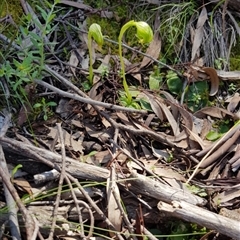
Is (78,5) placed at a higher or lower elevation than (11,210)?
higher

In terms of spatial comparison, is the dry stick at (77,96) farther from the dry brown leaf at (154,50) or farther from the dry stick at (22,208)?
the dry stick at (22,208)

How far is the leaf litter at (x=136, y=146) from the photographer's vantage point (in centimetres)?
203

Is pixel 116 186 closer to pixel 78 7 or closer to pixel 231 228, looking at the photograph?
pixel 231 228

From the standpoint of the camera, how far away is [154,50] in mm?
2660

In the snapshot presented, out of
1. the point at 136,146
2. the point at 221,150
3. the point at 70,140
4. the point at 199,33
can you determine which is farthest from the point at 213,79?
the point at 70,140

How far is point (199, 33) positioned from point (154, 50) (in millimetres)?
258

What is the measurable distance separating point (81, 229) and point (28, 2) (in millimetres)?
1302

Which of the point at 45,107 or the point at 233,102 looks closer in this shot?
the point at 45,107

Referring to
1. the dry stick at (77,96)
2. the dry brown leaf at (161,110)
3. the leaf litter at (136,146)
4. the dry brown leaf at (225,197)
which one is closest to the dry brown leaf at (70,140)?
the leaf litter at (136,146)

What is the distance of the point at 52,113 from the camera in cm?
238

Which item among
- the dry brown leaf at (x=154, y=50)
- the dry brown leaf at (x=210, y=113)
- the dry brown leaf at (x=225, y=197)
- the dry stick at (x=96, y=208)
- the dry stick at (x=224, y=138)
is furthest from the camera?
the dry brown leaf at (x=154, y=50)

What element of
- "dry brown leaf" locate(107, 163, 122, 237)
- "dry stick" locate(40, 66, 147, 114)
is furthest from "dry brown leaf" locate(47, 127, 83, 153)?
"dry brown leaf" locate(107, 163, 122, 237)

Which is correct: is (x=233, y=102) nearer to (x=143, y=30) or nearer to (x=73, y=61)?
(x=143, y=30)

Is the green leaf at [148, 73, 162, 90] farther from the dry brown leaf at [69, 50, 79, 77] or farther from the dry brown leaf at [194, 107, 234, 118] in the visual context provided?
the dry brown leaf at [69, 50, 79, 77]
